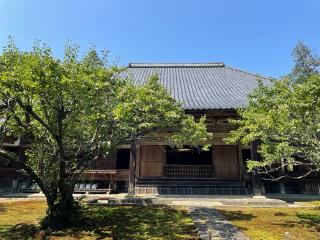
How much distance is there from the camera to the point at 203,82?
75.5 ft

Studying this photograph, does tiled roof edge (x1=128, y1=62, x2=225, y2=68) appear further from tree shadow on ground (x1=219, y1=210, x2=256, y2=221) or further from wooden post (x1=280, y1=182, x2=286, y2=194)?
tree shadow on ground (x1=219, y1=210, x2=256, y2=221)

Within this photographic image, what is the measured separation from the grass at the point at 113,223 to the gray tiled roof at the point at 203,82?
585cm

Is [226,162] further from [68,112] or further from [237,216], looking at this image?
[68,112]

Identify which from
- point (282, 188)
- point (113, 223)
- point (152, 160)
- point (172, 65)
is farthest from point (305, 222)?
point (172, 65)

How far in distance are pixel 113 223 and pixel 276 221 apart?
17.2 feet

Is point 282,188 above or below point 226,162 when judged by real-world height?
below

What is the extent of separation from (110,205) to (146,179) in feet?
14.5

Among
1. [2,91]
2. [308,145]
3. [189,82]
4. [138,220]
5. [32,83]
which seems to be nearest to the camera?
[32,83]

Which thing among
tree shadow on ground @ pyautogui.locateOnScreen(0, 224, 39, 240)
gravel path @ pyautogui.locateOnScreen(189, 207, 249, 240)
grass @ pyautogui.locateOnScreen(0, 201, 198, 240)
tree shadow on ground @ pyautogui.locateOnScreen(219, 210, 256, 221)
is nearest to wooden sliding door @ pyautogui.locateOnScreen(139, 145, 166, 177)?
grass @ pyautogui.locateOnScreen(0, 201, 198, 240)

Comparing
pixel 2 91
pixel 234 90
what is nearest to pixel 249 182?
pixel 234 90

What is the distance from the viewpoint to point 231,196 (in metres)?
15.9

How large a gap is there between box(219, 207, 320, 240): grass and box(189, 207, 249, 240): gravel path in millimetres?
273

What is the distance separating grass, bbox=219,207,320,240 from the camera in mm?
8573

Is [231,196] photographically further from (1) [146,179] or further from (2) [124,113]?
(2) [124,113]
